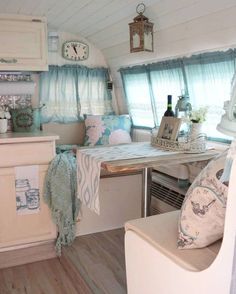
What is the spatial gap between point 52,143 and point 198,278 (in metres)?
1.70

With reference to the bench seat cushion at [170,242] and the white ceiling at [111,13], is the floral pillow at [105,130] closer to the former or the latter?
the white ceiling at [111,13]

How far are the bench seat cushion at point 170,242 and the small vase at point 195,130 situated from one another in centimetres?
75

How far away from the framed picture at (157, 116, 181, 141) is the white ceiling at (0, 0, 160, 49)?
842 millimetres

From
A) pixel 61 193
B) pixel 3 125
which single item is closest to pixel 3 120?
pixel 3 125

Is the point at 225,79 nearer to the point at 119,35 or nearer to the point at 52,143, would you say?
the point at 119,35

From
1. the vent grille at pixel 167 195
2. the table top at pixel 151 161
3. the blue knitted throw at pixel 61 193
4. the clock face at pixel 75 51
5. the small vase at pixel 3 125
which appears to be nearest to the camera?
the table top at pixel 151 161

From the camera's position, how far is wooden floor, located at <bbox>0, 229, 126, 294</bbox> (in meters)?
2.20

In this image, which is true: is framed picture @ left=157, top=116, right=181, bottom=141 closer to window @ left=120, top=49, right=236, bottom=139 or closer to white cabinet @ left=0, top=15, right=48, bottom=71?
window @ left=120, top=49, right=236, bottom=139

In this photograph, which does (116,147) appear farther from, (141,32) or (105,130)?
(105,130)

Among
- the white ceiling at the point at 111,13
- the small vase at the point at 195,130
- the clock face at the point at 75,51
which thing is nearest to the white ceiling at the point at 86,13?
the white ceiling at the point at 111,13

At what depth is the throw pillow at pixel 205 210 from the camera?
3.93 ft

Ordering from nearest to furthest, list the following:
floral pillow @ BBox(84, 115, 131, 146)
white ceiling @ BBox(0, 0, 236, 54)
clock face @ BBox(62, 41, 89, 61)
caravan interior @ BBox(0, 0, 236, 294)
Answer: caravan interior @ BBox(0, 0, 236, 294) → white ceiling @ BBox(0, 0, 236, 54) → floral pillow @ BBox(84, 115, 131, 146) → clock face @ BBox(62, 41, 89, 61)

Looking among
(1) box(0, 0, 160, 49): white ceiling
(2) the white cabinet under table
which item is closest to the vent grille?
(2) the white cabinet under table

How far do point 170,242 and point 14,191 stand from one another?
1.48 metres
